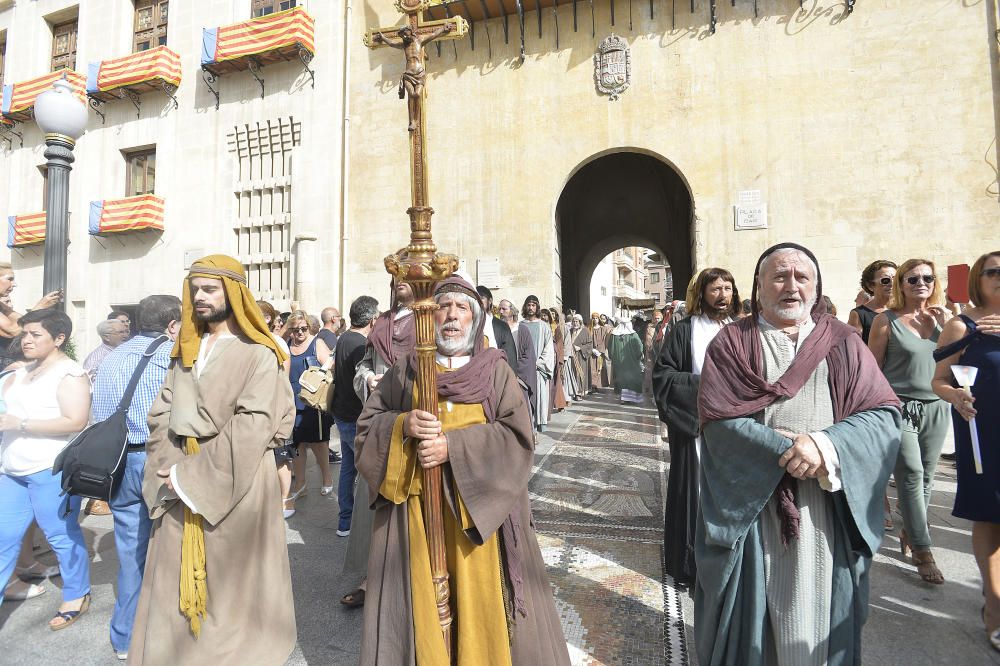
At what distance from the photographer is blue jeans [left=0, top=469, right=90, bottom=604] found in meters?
2.84

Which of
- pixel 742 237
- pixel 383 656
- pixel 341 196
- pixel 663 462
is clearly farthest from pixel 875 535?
pixel 341 196

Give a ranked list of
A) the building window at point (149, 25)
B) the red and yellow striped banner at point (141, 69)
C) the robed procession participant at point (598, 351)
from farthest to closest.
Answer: the building window at point (149, 25) → the robed procession participant at point (598, 351) → the red and yellow striped banner at point (141, 69)

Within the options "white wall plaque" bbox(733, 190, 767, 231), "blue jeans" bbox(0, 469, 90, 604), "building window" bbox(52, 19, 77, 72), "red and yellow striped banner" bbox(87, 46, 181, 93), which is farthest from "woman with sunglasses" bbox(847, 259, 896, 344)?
"building window" bbox(52, 19, 77, 72)

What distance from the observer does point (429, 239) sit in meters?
1.80

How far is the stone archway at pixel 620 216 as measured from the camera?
15.5 meters

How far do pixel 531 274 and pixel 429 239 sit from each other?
8966 mm

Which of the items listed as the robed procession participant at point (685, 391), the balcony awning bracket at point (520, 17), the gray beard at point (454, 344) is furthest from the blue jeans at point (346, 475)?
the balcony awning bracket at point (520, 17)

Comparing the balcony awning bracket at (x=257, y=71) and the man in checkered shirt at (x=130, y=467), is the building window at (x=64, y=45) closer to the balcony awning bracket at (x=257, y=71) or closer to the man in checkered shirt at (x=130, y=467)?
the balcony awning bracket at (x=257, y=71)

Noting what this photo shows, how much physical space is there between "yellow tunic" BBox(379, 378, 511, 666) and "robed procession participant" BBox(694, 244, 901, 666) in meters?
0.87

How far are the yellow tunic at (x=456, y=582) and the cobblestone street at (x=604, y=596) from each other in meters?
0.76

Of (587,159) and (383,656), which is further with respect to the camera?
(587,159)

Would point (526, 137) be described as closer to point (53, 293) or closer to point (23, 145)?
point (53, 293)

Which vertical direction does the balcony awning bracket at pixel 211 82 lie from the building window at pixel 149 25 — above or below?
below

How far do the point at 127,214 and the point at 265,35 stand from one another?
5660mm
